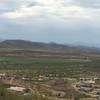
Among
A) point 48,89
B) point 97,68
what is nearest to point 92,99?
point 48,89

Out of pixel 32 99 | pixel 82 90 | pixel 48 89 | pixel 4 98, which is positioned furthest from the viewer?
pixel 82 90

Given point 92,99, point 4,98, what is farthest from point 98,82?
point 4,98

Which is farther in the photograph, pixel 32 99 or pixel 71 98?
pixel 71 98

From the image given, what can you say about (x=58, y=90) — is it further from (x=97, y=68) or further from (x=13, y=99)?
(x=97, y=68)

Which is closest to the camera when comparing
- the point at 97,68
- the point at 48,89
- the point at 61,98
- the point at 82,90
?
the point at 61,98

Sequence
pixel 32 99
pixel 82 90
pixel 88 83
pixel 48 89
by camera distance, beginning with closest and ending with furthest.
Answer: pixel 32 99 → pixel 48 89 → pixel 82 90 → pixel 88 83

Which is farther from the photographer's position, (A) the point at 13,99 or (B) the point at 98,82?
(B) the point at 98,82

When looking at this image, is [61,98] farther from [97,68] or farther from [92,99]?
[97,68]

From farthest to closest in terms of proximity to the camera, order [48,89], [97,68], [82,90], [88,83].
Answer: [97,68]
[88,83]
[82,90]
[48,89]
